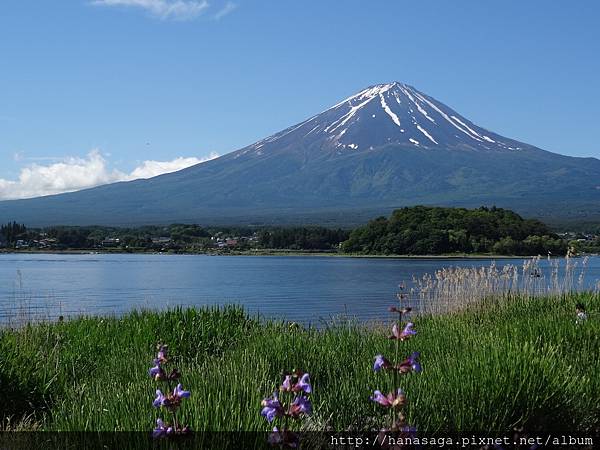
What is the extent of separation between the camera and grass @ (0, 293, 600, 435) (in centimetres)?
521

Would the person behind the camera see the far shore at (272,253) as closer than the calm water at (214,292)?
No

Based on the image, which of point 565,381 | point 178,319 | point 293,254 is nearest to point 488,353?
→ point 565,381

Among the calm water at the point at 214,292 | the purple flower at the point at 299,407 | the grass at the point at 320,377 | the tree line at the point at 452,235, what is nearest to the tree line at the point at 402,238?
the tree line at the point at 452,235

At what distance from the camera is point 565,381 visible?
229 inches

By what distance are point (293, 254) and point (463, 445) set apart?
76.3 metres

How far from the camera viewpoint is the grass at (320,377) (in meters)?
5.21

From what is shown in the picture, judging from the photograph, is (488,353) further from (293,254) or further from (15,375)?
(293,254)

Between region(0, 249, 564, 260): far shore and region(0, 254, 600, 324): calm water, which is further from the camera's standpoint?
region(0, 249, 564, 260): far shore

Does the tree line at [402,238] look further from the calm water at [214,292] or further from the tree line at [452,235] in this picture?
the calm water at [214,292]

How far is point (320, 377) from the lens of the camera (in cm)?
683

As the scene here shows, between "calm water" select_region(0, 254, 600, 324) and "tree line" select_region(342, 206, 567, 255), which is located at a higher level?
"tree line" select_region(342, 206, 567, 255)

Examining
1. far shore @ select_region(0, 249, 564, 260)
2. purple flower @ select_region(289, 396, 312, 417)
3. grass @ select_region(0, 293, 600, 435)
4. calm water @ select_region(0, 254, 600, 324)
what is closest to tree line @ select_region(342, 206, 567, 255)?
far shore @ select_region(0, 249, 564, 260)

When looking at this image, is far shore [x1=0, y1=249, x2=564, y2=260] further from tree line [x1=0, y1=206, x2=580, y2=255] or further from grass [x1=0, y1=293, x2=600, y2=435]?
grass [x1=0, y1=293, x2=600, y2=435]

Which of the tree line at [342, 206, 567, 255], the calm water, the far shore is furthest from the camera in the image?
the tree line at [342, 206, 567, 255]
